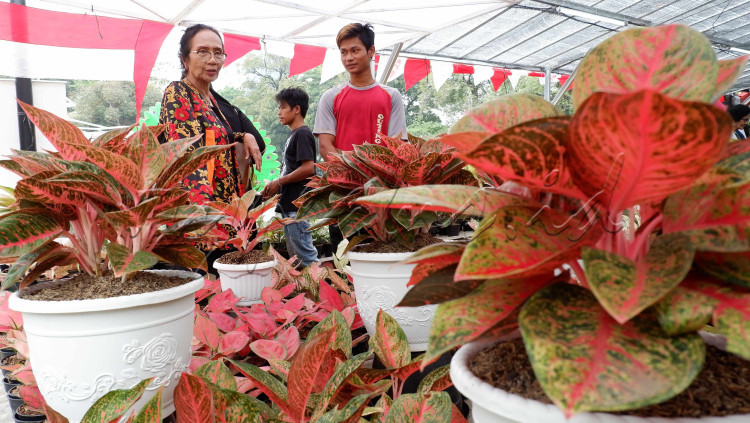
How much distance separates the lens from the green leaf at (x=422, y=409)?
0.50m

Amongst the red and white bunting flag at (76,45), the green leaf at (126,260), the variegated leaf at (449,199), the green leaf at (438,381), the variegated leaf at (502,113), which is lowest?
the green leaf at (438,381)

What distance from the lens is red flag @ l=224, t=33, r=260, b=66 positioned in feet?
13.3

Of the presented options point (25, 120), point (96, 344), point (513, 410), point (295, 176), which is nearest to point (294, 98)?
point (295, 176)

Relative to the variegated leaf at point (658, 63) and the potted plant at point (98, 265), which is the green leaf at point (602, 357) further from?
the potted plant at point (98, 265)

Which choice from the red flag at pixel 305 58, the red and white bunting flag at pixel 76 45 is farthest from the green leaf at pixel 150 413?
the red flag at pixel 305 58

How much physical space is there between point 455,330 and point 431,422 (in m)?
0.22

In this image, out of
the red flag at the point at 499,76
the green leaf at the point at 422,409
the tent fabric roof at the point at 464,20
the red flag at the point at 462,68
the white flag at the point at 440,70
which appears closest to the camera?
the green leaf at the point at 422,409

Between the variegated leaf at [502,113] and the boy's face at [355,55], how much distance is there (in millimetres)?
1668

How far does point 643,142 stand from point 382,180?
776mm

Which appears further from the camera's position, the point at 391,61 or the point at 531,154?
the point at 391,61

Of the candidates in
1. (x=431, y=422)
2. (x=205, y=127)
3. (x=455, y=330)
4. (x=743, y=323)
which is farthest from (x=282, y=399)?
(x=205, y=127)

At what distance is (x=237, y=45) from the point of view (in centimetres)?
411

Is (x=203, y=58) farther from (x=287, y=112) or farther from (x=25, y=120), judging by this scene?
(x=25, y=120)

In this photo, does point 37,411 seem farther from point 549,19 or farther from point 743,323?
point 549,19
